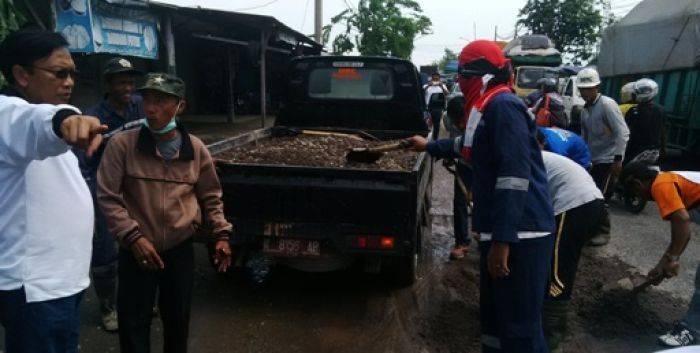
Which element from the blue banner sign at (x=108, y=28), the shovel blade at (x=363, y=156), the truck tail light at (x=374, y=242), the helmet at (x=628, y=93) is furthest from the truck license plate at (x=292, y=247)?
the blue banner sign at (x=108, y=28)

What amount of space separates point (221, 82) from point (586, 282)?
1617 cm

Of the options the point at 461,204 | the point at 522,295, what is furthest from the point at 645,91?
the point at 522,295

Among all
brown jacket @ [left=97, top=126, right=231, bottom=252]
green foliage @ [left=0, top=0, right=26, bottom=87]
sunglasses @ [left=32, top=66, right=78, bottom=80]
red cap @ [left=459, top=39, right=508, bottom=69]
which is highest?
green foliage @ [left=0, top=0, right=26, bottom=87]

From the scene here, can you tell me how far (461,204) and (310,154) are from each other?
5.25ft

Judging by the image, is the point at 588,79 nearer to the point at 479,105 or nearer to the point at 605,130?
the point at 605,130

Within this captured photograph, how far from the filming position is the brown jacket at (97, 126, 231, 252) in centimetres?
241

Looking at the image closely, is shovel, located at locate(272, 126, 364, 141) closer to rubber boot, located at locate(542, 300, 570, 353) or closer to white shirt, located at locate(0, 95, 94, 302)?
rubber boot, located at locate(542, 300, 570, 353)

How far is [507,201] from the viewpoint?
7.72 feet

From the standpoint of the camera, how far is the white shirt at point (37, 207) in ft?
5.11

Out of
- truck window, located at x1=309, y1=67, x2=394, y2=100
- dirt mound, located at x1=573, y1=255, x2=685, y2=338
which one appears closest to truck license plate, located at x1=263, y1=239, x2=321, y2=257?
dirt mound, located at x1=573, y1=255, x2=685, y2=338

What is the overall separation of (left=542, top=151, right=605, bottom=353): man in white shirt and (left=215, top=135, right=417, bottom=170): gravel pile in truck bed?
1.40 m

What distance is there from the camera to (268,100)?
20.4 metres

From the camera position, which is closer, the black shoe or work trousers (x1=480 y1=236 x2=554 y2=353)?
work trousers (x1=480 y1=236 x2=554 y2=353)

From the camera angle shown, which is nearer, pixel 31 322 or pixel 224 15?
pixel 31 322
